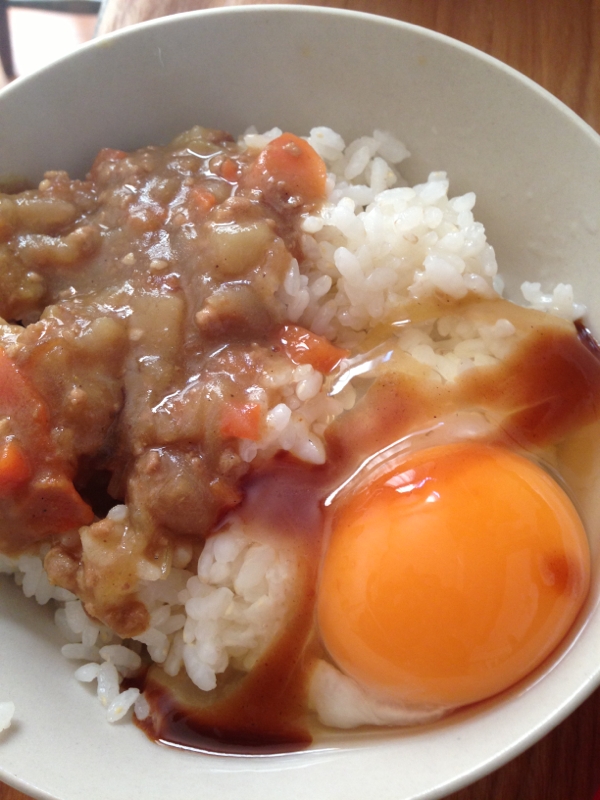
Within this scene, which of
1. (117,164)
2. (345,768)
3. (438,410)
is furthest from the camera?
(117,164)

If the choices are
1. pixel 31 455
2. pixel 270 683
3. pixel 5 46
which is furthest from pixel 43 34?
pixel 270 683

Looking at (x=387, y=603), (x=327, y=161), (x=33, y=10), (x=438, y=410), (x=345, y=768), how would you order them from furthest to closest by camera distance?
(x=33, y=10), (x=327, y=161), (x=438, y=410), (x=387, y=603), (x=345, y=768)

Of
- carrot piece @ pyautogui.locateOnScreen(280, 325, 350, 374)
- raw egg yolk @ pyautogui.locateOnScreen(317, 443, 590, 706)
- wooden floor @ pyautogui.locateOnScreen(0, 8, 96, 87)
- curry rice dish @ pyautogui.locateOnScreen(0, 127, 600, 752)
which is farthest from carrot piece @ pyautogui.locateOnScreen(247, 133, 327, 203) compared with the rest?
wooden floor @ pyautogui.locateOnScreen(0, 8, 96, 87)

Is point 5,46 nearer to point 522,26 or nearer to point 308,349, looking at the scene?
point 522,26

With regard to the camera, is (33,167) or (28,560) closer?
(28,560)

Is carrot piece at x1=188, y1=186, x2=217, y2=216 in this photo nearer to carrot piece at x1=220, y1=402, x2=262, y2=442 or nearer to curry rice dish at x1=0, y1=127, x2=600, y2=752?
curry rice dish at x1=0, y1=127, x2=600, y2=752

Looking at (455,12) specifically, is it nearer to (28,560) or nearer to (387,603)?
(387,603)

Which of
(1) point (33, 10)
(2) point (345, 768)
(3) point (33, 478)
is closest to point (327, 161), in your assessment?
(3) point (33, 478)
